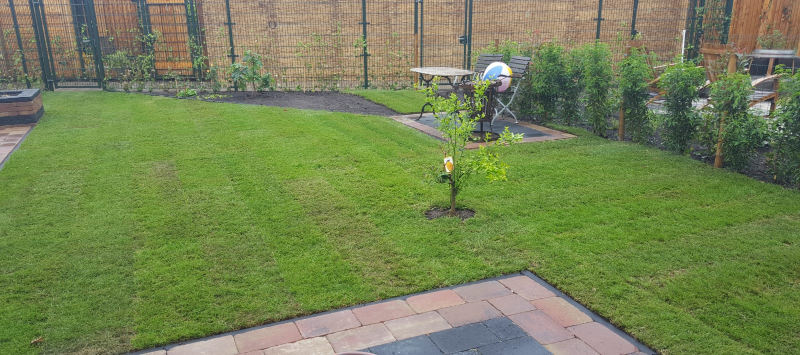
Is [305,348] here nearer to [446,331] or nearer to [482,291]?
[446,331]

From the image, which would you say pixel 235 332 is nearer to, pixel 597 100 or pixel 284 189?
pixel 284 189

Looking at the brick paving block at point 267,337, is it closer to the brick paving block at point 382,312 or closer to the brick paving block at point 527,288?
the brick paving block at point 382,312

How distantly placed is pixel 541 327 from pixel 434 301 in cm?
64

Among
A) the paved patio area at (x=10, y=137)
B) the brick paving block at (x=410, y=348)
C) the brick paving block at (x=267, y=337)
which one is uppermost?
the paved patio area at (x=10, y=137)

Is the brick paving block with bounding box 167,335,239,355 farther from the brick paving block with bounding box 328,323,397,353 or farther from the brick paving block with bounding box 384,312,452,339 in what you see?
the brick paving block with bounding box 384,312,452,339

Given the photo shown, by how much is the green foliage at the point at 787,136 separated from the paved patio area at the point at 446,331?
337cm

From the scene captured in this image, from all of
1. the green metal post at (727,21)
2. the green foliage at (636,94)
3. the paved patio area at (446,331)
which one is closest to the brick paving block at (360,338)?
the paved patio area at (446,331)

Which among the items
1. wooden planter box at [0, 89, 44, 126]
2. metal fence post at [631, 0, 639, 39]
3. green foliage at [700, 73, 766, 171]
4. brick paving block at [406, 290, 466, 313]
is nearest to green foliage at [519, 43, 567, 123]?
green foliage at [700, 73, 766, 171]

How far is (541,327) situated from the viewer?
3.16 m

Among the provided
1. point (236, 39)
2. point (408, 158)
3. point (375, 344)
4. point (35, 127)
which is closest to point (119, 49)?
point (236, 39)

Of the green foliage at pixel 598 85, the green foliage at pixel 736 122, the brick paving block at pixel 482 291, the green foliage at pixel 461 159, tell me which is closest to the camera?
the brick paving block at pixel 482 291

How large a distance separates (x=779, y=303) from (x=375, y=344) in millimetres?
2337

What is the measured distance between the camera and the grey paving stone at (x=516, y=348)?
115 inches

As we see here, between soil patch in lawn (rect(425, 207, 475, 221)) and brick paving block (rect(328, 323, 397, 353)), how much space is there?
1730 millimetres
